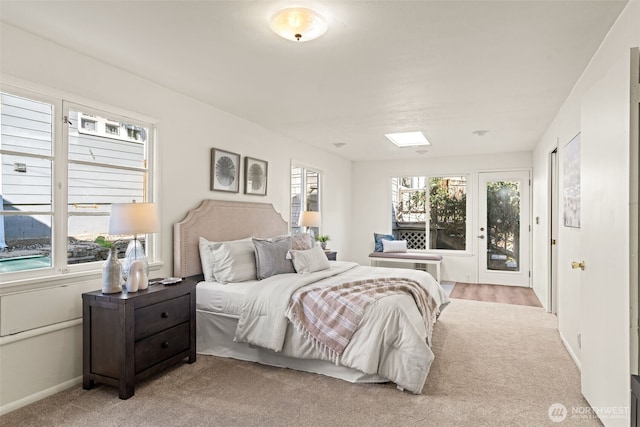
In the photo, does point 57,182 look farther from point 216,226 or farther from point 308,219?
point 308,219

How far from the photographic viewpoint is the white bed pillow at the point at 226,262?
352cm

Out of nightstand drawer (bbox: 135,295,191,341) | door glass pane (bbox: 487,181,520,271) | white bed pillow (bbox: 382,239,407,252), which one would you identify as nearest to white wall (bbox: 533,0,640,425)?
nightstand drawer (bbox: 135,295,191,341)

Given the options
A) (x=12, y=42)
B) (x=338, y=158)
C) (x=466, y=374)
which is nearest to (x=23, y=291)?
(x=12, y=42)

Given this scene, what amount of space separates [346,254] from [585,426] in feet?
17.5

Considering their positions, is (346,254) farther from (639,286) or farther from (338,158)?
(639,286)

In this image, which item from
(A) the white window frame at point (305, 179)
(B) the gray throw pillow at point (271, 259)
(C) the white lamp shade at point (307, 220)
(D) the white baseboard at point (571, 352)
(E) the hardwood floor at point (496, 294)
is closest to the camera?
(D) the white baseboard at point (571, 352)

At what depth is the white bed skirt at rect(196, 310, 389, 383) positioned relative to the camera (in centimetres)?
285

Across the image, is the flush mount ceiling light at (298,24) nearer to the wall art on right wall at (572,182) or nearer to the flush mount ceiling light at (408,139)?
the wall art on right wall at (572,182)

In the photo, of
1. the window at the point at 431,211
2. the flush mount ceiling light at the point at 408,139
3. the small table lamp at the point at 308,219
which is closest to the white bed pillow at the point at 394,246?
the window at the point at 431,211

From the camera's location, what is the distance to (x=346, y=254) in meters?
7.45

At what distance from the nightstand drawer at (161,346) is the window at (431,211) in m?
5.31

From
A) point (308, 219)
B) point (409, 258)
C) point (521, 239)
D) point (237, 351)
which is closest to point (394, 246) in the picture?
point (409, 258)

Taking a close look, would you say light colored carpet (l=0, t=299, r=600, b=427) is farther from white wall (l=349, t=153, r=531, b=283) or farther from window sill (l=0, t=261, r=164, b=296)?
white wall (l=349, t=153, r=531, b=283)

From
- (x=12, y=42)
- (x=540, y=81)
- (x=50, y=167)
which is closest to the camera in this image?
(x=12, y=42)
